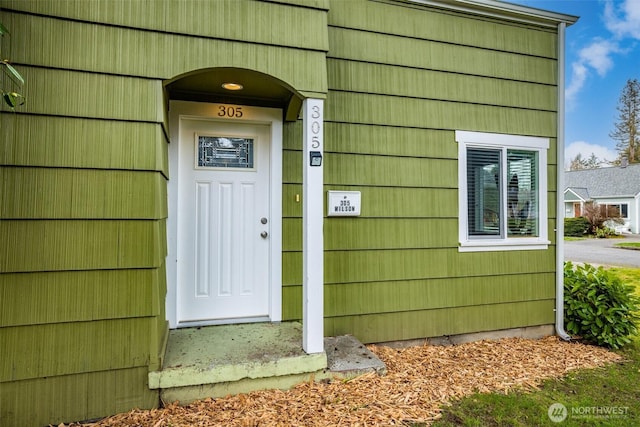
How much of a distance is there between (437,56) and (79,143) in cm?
318

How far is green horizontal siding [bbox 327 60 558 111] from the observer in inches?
123

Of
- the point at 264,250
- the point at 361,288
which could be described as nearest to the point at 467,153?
the point at 361,288

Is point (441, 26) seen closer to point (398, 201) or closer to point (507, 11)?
point (507, 11)

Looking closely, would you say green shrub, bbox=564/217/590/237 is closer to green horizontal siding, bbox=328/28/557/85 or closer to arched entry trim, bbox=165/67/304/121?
green horizontal siding, bbox=328/28/557/85

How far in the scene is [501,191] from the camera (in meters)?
3.62

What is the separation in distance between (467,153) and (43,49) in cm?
353

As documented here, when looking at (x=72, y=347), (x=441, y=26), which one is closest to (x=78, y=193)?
(x=72, y=347)

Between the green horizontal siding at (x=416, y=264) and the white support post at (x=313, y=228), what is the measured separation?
638mm

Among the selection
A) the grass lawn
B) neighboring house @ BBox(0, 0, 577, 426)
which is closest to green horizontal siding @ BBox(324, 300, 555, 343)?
neighboring house @ BBox(0, 0, 577, 426)

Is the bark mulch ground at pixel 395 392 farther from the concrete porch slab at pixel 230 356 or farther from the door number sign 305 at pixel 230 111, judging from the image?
the door number sign 305 at pixel 230 111

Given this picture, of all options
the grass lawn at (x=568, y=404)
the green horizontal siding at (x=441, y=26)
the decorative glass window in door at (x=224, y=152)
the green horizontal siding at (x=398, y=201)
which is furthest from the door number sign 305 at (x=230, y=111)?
the grass lawn at (x=568, y=404)

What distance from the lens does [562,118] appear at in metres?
3.78

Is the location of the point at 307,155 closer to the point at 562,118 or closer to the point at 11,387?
the point at 11,387

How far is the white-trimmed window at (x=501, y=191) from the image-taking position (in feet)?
11.4
